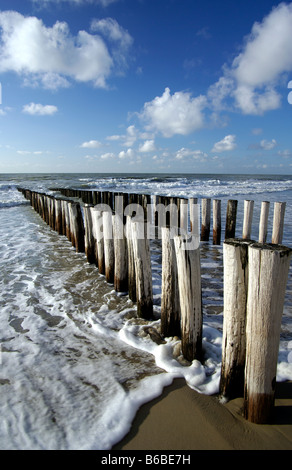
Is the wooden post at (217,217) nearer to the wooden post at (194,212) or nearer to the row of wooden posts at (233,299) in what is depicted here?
the wooden post at (194,212)

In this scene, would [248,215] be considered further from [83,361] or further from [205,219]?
[83,361]

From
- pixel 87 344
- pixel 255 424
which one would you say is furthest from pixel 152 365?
pixel 255 424

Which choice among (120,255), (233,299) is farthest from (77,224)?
(233,299)

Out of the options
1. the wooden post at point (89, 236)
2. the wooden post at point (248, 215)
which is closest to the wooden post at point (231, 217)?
the wooden post at point (248, 215)

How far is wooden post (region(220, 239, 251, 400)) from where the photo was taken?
2.07 m

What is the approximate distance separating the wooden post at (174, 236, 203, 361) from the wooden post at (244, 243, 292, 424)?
0.66 metres

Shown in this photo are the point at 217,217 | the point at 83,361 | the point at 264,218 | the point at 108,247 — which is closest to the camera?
the point at 83,361

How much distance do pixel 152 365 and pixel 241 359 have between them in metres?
0.95

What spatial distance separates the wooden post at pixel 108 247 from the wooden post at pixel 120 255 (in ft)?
0.97

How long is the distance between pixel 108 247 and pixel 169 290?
184 centimetres

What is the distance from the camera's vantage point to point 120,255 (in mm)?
4191

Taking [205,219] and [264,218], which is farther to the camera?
[205,219]
